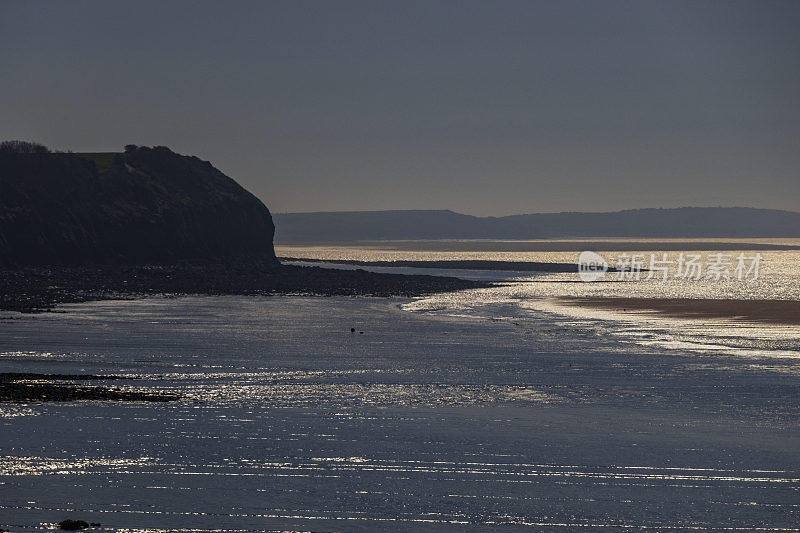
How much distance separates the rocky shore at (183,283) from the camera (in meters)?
78.3

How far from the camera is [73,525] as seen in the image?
50.5ft

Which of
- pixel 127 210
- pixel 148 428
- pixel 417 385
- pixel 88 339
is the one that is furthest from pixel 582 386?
pixel 127 210

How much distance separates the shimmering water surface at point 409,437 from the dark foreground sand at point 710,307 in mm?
19258

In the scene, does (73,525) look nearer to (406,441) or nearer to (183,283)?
(406,441)

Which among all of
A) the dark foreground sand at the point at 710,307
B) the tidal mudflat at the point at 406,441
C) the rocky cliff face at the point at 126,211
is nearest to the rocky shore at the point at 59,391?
the tidal mudflat at the point at 406,441

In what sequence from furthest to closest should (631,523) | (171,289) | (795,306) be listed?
1. (171,289)
2. (795,306)
3. (631,523)

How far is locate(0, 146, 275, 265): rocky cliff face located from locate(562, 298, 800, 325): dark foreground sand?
199ft

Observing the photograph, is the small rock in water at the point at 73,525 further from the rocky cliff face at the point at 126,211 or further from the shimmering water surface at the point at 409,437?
the rocky cliff face at the point at 126,211

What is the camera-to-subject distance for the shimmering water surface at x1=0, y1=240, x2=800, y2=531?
16.7 m

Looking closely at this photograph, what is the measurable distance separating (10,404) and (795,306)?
6278 centimetres

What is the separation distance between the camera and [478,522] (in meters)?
16.2

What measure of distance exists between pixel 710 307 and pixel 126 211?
3174 inches

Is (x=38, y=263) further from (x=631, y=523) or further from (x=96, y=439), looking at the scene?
(x=631, y=523)

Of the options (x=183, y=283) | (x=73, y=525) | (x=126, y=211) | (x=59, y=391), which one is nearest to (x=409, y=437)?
(x=73, y=525)
